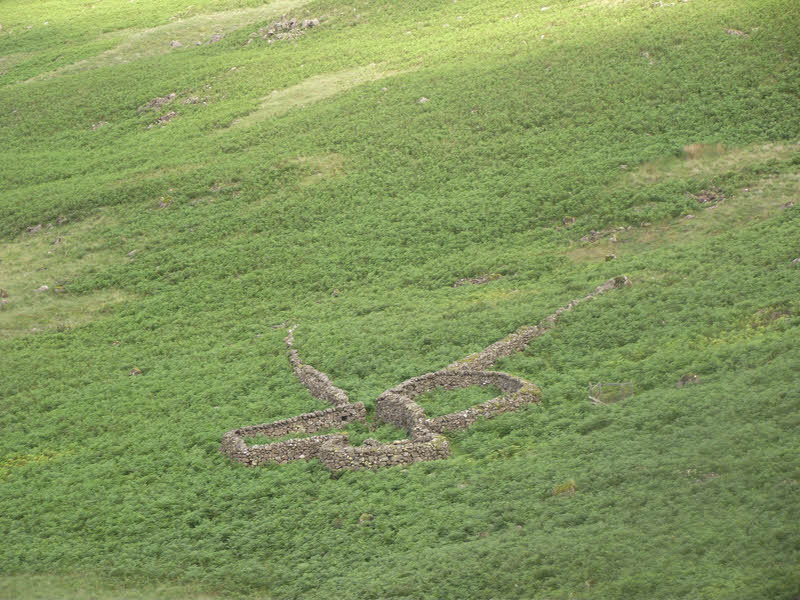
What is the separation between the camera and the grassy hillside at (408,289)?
22.1 meters

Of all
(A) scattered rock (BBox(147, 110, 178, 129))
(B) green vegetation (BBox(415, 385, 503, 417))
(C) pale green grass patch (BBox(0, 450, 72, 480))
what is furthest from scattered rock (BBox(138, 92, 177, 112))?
(B) green vegetation (BBox(415, 385, 503, 417))

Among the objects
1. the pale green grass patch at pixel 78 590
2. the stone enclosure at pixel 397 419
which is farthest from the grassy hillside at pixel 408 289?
the stone enclosure at pixel 397 419

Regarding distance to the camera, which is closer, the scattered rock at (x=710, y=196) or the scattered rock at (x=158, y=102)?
the scattered rock at (x=710, y=196)

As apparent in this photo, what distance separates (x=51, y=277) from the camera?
51875mm

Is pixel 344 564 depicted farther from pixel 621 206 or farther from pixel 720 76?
pixel 720 76

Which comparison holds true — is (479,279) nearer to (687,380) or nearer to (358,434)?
(358,434)

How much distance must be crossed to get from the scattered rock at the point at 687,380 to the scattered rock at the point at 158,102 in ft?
180

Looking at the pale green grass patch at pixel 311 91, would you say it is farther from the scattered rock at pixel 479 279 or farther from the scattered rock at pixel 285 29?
the scattered rock at pixel 479 279

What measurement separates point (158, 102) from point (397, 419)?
166ft

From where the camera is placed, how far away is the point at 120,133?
2763 inches

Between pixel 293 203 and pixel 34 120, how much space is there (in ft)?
105

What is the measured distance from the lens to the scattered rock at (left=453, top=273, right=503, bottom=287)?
43.0m

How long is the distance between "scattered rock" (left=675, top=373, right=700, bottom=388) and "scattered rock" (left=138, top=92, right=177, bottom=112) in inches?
2159

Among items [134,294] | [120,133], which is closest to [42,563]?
[134,294]
